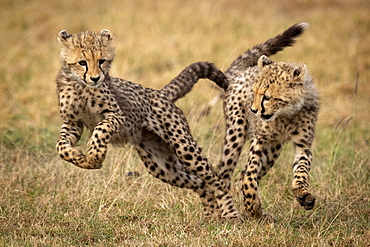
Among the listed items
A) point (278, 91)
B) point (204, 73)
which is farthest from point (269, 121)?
point (204, 73)

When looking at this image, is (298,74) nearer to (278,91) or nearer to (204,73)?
(278,91)

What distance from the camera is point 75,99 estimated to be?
4.59 m

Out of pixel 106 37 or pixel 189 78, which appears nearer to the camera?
pixel 106 37

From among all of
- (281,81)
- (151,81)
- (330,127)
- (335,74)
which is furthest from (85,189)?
(335,74)

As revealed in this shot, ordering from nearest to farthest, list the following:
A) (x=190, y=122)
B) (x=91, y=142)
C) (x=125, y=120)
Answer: (x=91, y=142) < (x=125, y=120) < (x=190, y=122)

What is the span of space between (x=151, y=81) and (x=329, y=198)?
4.54 m

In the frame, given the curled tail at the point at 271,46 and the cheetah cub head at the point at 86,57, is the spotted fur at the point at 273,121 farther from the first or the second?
the cheetah cub head at the point at 86,57

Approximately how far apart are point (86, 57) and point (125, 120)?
2.00 ft

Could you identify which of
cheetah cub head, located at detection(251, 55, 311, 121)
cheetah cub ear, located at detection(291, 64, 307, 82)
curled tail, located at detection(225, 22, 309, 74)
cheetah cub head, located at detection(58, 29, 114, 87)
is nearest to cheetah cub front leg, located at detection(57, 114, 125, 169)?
cheetah cub head, located at detection(58, 29, 114, 87)

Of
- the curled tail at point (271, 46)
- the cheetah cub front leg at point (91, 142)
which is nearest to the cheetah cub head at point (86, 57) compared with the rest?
the cheetah cub front leg at point (91, 142)

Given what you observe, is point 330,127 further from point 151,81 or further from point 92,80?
point 92,80

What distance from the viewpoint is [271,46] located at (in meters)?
5.74

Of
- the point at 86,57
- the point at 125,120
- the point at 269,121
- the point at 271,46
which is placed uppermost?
the point at 271,46

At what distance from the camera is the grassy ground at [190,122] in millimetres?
4426
